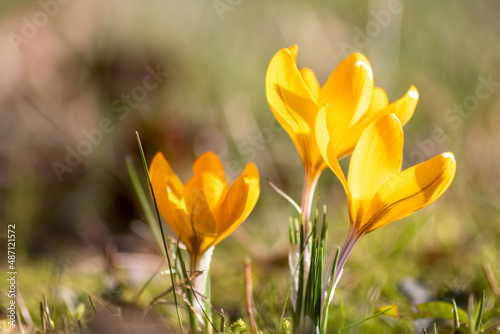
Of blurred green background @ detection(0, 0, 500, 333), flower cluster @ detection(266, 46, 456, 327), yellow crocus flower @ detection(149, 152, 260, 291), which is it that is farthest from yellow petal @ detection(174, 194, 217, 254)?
blurred green background @ detection(0, 0, 500, 333)

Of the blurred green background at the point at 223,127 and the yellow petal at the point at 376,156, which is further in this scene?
the blurred green background at the point at 223,127

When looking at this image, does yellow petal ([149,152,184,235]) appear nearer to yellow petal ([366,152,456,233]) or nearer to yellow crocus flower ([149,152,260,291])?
yellow crocus flower ([149,152,260,291])

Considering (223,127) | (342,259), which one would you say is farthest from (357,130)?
(223,127)

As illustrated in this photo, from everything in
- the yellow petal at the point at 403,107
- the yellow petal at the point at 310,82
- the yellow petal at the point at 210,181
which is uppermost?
the yellow petal at the point at 310,82

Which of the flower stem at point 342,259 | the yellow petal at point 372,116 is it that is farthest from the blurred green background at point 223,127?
the yellow petal at point 372,116

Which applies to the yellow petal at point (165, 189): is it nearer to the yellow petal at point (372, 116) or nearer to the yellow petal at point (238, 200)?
the yellow petal at point (238, 200)

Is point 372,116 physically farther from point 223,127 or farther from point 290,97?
Answer: point 223,127
